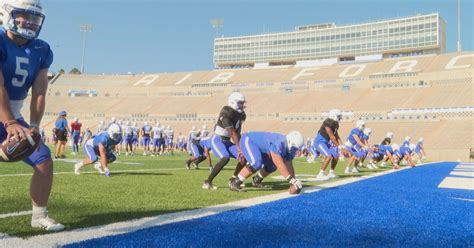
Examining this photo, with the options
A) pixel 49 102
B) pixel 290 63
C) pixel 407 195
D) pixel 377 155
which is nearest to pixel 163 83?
pixel 49 102

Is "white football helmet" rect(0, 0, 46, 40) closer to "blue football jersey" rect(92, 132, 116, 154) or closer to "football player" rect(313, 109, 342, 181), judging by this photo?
"blue football jersey" rect(92, 132, 116, 154)

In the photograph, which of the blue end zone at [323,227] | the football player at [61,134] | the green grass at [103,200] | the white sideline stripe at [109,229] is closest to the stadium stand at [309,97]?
the football player at [61,134]

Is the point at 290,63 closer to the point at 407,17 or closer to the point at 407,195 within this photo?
the point at 407,17

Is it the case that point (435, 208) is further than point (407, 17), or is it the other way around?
point (407, 17)

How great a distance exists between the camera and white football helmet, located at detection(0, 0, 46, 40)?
3375 millimetres

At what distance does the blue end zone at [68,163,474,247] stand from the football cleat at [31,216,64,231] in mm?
643

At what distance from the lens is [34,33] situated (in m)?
3.51

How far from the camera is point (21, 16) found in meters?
3.41

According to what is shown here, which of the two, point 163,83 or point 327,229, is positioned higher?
point 163,83

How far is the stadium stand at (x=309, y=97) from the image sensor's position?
4106 cm

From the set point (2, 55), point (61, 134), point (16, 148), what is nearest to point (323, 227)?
point (16, 148)

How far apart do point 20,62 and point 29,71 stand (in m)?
0.12

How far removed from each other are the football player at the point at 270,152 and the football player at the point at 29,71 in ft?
12.3

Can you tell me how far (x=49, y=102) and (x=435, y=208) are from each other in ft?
226
